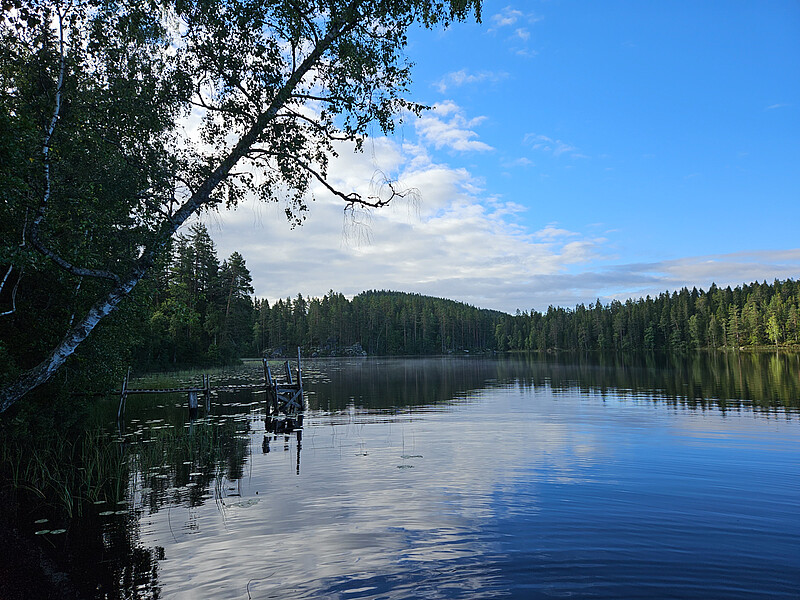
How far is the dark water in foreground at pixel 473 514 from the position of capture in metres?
7.24

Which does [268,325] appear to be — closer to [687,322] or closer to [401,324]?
[401,324]

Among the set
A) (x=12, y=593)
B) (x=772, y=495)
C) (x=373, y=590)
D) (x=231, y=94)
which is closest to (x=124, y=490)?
(x=12, y=593)

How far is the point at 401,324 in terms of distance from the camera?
184 meters

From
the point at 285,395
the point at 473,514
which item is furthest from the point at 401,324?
the point at 473,514

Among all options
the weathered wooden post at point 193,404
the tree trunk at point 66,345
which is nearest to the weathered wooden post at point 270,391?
the weathered wooden post at point 193,404

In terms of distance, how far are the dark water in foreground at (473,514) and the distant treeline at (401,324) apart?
40631 mm

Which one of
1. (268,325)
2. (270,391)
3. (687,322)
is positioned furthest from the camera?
(268,325)

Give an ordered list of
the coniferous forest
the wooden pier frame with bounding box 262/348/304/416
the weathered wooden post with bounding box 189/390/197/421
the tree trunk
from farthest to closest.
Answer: the wooden pier frame with bounding box 262/348/304/416
the weathered wooden post with bounding box 189/390/197/421
the coniferous forest
the tree trunk

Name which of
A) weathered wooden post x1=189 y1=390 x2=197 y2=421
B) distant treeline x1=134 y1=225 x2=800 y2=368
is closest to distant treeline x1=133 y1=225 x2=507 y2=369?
distant treeline x1=134 y1=225 x2=800 y2=368

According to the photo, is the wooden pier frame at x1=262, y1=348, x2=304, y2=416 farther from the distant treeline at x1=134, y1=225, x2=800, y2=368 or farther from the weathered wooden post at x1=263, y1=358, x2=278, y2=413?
the distant treeline at x1=134, y1=225, x2=800, y2=368

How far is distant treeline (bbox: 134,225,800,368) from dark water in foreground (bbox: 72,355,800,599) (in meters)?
40.6

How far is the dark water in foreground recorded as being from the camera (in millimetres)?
7242

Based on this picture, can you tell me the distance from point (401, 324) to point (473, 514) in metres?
174

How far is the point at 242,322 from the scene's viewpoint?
77.2 m
